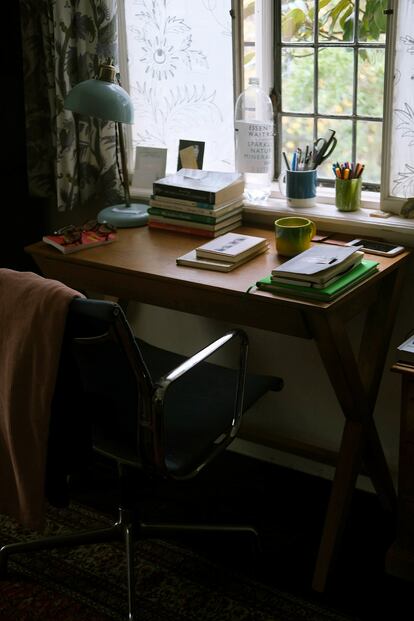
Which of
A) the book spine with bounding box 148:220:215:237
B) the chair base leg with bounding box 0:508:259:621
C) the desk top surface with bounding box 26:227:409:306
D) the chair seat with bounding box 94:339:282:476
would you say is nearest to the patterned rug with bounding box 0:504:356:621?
the chair base leg with bounding box 0:508:259:621

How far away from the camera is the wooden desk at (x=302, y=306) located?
6.38 ft

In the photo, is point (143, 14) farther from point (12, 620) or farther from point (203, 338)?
point (12, 620)

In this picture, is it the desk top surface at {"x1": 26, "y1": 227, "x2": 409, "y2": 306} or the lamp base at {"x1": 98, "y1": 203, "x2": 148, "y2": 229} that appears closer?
the desk top surface at {"x1": 26, "y1": 227, "x2": 409, "y2": 306}

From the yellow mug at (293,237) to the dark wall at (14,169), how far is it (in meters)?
1.09

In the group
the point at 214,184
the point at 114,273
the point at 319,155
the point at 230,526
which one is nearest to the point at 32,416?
the point at 114,273

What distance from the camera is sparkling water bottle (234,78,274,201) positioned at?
2479 millimetres

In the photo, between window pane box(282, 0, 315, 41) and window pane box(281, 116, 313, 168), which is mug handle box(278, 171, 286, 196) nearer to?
window pane box(281, 116, 313, 168)

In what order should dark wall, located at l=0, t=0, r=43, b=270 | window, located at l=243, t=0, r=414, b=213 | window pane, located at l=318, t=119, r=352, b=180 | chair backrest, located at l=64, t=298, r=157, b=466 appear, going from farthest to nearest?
dark wall, located at l=0, t=0, r=43, b=270
window pane, located at l=318, t=119, r=352, b=180
window, located at l=243, t=0, r=414, b=213
chair backrest, located at l=64, t=298, r=157, b=466

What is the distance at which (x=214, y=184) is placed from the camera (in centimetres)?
243

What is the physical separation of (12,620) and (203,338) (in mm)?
1106

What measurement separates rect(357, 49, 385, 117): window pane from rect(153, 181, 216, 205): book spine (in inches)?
20.4

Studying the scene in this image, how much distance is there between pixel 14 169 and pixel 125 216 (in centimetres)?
56

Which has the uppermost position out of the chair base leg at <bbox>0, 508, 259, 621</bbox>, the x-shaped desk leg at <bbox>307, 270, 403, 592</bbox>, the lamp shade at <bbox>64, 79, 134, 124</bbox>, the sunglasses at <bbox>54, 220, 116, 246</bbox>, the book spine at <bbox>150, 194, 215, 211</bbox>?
the lamp shade at <bbox>64, 79, 134, 124</bbox>

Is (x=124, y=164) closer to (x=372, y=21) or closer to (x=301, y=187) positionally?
(x=301, y=187)
